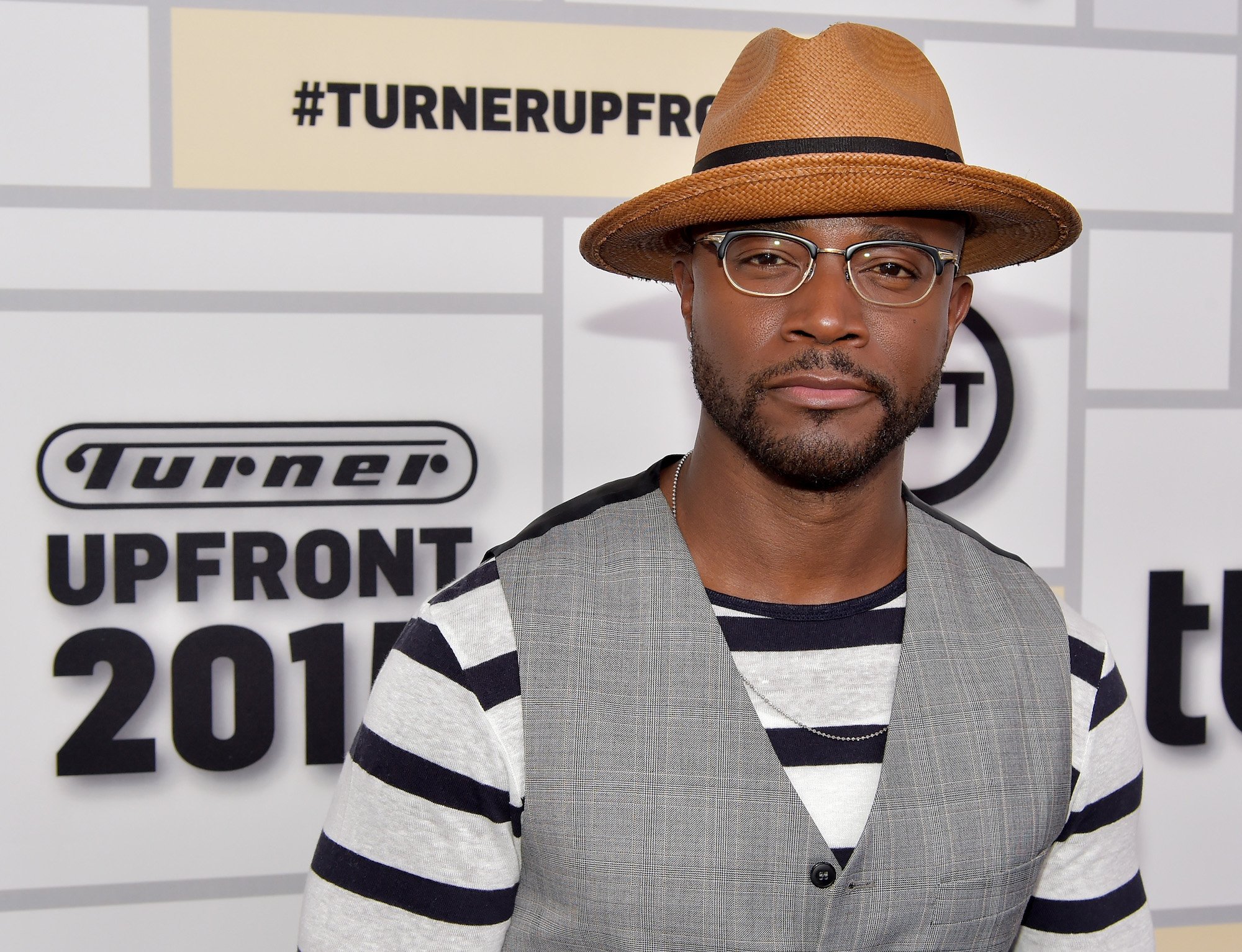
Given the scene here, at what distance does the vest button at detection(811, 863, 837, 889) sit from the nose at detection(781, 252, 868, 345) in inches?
19.9

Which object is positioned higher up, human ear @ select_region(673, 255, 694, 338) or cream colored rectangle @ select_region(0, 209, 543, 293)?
cream colored rectangle @ select_region(0, 209, 543, 293)

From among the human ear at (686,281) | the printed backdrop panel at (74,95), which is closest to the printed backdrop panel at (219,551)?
the printed backdrop panel at (74,95)

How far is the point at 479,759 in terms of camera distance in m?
0.95

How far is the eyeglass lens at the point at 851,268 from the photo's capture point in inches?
40.7

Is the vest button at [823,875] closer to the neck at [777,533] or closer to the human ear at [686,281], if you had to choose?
the neck at [777,533]

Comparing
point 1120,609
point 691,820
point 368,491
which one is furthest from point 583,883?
point 1120,609

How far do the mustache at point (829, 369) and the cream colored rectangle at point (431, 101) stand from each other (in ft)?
2.87

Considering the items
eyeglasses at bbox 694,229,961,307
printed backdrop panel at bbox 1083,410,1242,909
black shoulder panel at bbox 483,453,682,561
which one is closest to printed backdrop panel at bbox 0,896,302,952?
black shoulder panel at bbox 483,453,682,561

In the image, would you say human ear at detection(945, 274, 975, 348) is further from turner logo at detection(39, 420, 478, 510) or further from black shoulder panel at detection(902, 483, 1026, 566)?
turner logo at detection(39, 420, 478, 510)

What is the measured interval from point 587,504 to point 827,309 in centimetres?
34

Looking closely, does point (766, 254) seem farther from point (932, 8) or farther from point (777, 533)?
point (932, 8)

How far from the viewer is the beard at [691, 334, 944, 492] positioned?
1.01m

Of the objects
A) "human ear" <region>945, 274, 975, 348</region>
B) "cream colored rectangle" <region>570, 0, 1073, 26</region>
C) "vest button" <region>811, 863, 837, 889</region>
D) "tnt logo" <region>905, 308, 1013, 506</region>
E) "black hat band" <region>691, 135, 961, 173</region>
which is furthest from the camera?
"tnt logo" <region>905, 308, 1013, 506</region>

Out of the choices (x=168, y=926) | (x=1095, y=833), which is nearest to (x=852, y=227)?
(x=1095, y=833)
